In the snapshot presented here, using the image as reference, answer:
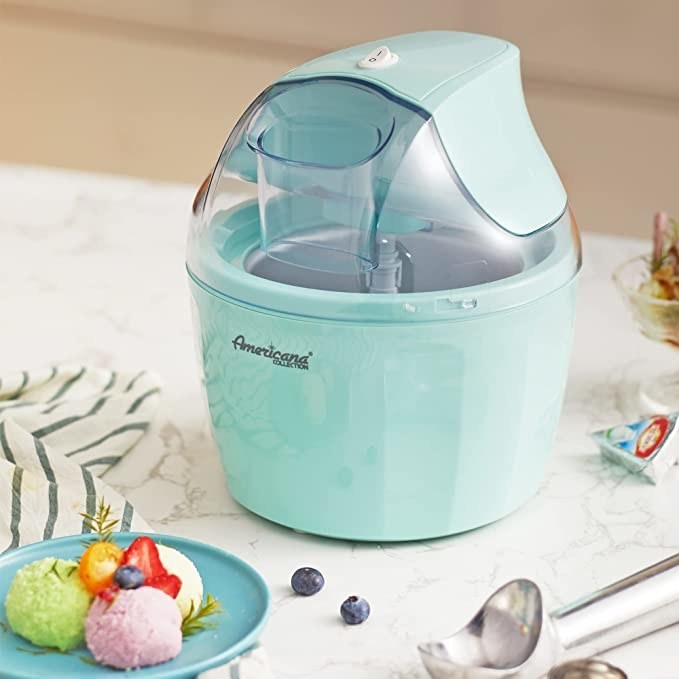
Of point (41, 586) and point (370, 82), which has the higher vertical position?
point (370, 82)

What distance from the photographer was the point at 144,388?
117cm

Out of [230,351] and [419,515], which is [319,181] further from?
[419,515]

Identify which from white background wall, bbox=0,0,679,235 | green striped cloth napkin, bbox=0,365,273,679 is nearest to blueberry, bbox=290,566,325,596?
green striped cloth napkin, bbox=0,365,273,679

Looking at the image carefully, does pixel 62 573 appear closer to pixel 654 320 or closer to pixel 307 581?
pixel 307 581

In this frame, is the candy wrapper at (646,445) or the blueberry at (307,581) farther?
the candy wrapper at (646,445)

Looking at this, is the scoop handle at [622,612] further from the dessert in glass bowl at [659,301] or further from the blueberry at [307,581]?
the dessert in glass bowl at [659,301]

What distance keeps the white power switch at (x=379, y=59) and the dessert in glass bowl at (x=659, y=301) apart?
346 millimetres

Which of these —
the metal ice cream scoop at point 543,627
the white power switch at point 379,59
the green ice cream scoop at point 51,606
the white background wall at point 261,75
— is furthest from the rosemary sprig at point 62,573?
the white background wall at point 261,75

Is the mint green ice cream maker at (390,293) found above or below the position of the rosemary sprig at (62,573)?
above

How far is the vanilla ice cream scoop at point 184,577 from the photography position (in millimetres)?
791

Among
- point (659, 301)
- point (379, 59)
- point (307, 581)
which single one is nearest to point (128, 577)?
point (307, 581)

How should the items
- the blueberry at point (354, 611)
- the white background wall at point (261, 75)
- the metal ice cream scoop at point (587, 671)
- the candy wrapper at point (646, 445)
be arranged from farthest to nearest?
the white background wall at point (261, 75), the candy wrapper at point (646, 445), the blueberry at point (354, 611), the metal ice cream scoop at point (587, 671)

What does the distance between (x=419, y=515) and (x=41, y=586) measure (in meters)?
0.28

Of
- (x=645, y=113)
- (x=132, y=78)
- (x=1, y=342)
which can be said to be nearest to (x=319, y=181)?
(x=1, y=342)
